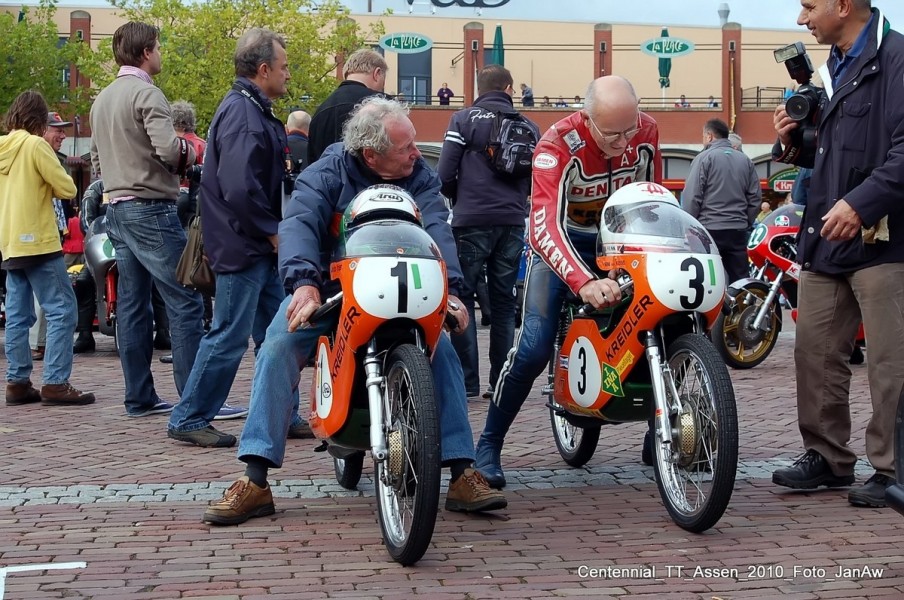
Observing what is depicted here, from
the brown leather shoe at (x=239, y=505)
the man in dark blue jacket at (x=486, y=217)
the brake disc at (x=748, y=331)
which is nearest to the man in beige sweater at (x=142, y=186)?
the man in dark blue jacket at (x=486, y=217)

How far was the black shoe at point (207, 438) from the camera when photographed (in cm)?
726

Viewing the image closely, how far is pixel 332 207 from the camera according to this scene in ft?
18.2

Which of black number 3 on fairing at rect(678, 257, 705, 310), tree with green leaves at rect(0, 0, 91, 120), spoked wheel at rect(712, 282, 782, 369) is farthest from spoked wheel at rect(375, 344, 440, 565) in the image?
tree with green leaves at rect(0, 0, 91, 120)

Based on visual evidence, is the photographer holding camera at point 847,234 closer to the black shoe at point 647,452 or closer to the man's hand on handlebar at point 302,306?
the black shoe at point 647,452

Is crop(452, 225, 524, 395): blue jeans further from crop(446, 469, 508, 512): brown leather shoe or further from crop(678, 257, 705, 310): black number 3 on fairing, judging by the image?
crop(678, 257, 705, 310): black number 3 on fairing

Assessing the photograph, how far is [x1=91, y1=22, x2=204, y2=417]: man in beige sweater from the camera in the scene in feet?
25.8

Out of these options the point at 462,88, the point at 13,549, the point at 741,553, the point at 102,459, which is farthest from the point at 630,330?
the point at 462,88

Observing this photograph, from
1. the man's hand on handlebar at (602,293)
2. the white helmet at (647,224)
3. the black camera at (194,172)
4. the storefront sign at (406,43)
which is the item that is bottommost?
the man's hand on handlebar at (602,293)

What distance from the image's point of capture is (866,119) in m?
5.73

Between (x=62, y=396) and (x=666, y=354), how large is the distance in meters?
5.06

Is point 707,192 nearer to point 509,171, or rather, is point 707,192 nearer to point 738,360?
point 738,360

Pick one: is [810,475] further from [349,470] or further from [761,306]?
[761,306]

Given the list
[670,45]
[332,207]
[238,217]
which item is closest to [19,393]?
[238,217]

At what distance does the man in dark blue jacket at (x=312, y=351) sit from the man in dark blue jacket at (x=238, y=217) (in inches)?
62.6
